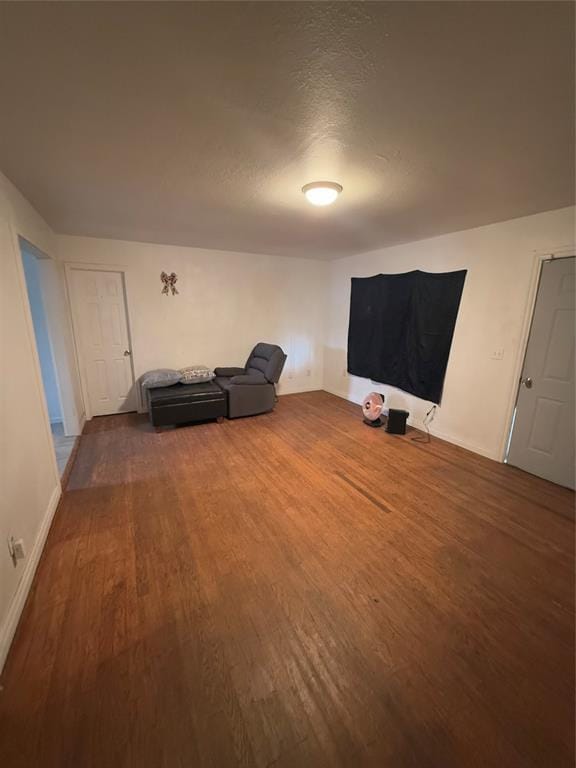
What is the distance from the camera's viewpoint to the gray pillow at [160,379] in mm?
3988

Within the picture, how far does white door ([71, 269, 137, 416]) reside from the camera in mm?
4012

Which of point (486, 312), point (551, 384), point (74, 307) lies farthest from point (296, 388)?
point (551, 384)

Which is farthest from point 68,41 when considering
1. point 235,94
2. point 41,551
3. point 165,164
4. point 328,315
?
point 328,315

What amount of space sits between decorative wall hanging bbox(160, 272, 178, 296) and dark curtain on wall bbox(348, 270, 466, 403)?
9.13 ft

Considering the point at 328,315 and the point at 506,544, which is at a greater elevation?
the point at 328,315

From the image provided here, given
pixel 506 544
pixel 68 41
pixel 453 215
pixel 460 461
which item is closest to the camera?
pixel 68 41

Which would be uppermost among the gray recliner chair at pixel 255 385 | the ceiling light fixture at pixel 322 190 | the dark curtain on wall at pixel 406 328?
the ceiling light fixture at pixel 322 190

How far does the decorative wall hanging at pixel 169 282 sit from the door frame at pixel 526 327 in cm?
429

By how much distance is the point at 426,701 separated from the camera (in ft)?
4.01

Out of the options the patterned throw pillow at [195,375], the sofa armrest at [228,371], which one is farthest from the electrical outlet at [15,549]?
the sofa armrest at [228,371]

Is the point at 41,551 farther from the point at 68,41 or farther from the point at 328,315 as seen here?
the point at 328,315

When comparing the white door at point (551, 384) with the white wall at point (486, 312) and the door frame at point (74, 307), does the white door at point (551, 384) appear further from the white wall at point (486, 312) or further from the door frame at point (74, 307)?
the door frame at point (74, 307)

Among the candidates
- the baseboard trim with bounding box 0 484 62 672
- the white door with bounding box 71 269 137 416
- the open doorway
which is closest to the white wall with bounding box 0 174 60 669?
the baseboard trim with bounding box 0 484 62 672

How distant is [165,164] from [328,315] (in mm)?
4092
